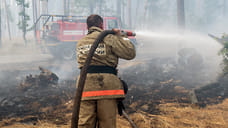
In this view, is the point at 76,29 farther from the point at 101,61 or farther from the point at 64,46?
the point at 101,61

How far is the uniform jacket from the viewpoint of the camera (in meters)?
2.53

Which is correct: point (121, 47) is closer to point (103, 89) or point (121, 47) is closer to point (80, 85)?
point (103, 89)

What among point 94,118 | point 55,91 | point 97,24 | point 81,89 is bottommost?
point 55,91

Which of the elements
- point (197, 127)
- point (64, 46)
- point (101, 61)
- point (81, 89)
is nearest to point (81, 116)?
point (81, 89)

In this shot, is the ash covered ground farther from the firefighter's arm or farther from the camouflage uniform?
the firefighter's arm

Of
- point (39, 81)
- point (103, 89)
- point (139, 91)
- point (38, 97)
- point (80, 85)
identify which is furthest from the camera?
point (39, 81)

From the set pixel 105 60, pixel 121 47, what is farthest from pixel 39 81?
pixel 121 47

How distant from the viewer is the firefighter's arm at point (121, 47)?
2596 mm

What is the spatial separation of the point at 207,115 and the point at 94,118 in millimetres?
3058

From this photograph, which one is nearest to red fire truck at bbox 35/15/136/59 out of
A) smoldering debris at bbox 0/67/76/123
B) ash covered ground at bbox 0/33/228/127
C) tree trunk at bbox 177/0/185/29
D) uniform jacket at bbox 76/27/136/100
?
ash covered ground at bbox 0/33/228/127

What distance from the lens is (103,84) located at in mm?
2545

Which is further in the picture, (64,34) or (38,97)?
(64,34)

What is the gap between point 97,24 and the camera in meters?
2.81

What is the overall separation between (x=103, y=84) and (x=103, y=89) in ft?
0.21
